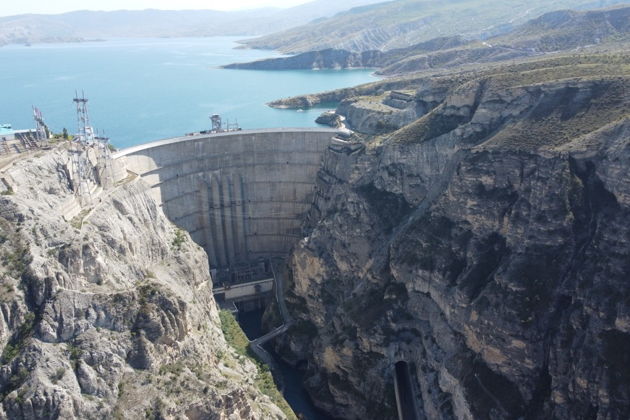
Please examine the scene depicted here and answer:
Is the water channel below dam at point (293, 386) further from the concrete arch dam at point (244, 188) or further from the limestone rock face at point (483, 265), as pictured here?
the concrete arch dam at point (244, 188)

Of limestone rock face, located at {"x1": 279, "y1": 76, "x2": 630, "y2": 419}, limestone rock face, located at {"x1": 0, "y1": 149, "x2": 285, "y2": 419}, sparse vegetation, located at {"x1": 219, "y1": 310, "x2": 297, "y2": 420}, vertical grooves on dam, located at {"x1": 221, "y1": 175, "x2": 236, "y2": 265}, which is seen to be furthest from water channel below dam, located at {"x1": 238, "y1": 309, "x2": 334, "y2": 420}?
→ vertical grooves on dam, located at {"x1": 221, "y1": 175, "x2": 236, "y2": 265}

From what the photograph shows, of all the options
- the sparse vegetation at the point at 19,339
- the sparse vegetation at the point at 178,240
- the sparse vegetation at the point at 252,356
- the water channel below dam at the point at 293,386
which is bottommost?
the water channel below dam at the point at 293,386

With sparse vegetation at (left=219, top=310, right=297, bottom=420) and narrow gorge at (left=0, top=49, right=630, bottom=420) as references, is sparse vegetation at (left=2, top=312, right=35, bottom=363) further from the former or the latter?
sparse vegetation at (left=219, top=310, right=297, bottom=420)

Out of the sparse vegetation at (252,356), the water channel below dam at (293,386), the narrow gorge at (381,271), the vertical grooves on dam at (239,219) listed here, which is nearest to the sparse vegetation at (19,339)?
the narrow gorge at (381,271)

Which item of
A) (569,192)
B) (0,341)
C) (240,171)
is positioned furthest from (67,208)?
(569,192)

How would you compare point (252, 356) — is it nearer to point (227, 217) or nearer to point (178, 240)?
point (178, 240)

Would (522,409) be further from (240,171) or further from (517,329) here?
(240,171)

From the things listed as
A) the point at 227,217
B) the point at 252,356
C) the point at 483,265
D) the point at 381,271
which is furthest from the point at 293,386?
the point at 227,217
